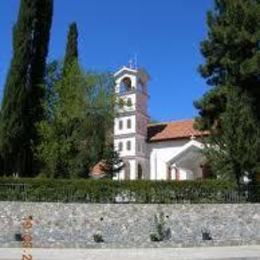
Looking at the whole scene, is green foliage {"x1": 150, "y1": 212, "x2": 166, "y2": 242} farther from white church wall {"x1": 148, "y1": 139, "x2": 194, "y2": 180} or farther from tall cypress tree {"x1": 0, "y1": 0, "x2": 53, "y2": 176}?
white church wall {"x1": 148, "y1": 139, "x2": 194, "y2": 180}

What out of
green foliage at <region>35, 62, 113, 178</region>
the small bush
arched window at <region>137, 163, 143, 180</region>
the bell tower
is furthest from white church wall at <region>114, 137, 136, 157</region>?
the small bush

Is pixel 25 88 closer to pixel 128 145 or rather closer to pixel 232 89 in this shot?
pixel 232 89

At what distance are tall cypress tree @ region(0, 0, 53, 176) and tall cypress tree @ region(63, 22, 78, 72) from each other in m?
5.83

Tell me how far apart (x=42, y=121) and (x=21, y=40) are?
600 cm

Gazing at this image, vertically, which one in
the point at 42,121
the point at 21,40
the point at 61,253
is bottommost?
the point at 61,253

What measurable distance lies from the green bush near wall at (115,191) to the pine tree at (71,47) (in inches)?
711

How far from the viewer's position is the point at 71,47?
155 ft

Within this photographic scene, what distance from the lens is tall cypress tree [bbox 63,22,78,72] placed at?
46.7 meters

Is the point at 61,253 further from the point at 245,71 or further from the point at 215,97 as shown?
the point at 215,97

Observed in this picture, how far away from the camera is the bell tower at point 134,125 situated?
223ft

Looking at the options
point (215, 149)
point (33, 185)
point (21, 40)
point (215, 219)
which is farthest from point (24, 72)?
point (215, 219)

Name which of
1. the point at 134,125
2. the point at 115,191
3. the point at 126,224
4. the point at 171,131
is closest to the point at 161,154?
the point at 171,131

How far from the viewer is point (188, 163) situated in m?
59.1

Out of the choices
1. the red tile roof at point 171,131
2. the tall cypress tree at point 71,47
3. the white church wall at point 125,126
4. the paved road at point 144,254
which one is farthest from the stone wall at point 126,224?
the white church wall at point 125,126
